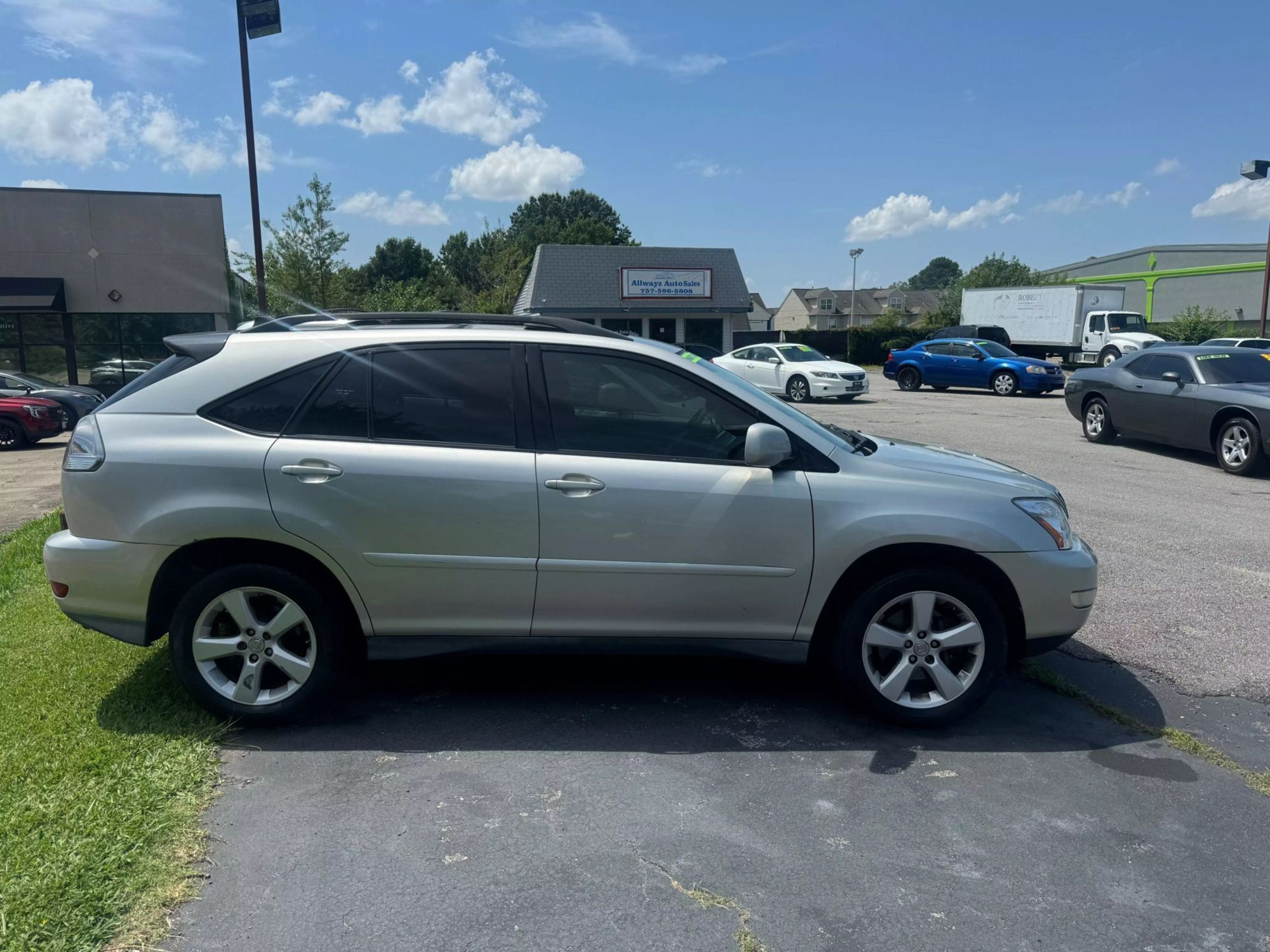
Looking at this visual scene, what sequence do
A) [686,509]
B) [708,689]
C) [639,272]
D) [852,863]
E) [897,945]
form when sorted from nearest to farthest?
[897,945]
[852,863]
[686,509]
[708,689]
[639,272]

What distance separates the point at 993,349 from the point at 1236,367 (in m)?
14.7

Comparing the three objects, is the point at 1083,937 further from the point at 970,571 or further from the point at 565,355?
the point at 565,355

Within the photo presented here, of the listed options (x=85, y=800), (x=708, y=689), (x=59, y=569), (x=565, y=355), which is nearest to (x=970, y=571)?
(x=708, y=689)

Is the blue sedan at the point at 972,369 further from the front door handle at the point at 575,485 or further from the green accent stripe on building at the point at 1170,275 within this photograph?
the green accent stripe on building at the point at 1170,275

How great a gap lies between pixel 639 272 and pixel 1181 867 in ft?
130

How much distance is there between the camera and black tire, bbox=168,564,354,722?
394 cm

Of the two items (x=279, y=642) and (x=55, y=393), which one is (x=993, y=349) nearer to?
(x=55, y=393)

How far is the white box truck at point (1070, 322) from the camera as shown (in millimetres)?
32406

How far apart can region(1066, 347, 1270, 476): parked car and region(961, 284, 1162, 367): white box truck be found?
18917 millimetres

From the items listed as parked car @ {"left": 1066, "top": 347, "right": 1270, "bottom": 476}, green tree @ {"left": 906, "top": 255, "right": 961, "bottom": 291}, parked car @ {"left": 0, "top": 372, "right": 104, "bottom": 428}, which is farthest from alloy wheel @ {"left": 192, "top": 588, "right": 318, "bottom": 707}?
green tree @ {"left": 906, "top": 255, "right": 961, "bottom": 291}

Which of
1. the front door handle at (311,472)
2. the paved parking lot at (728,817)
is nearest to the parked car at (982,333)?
the paved parking lot at (728,817)

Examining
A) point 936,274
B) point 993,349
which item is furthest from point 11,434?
point 936,274

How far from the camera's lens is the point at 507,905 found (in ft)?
9.34

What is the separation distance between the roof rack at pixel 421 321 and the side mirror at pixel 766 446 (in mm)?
930
